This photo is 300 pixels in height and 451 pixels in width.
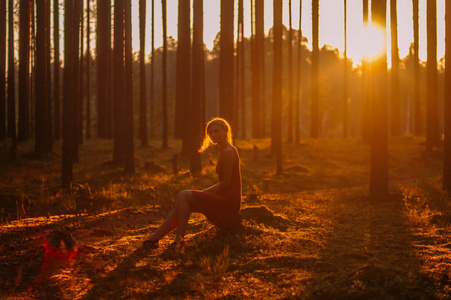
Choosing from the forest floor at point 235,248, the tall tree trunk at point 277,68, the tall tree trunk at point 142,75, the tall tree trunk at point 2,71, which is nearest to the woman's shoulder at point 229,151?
the forest floor at point 235,248

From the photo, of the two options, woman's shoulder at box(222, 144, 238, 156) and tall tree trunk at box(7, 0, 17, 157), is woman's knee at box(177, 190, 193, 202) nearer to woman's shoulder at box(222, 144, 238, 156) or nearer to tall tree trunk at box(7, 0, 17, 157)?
woman's shoulder at box(222, 144, 238, 156)

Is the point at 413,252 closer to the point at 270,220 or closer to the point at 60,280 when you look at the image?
the point at 270,220

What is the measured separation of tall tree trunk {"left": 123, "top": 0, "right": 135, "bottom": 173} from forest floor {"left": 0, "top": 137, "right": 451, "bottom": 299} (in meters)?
2.30

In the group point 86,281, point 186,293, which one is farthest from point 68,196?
point 186,293

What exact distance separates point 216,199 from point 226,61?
435 inches

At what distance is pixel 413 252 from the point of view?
637 cm

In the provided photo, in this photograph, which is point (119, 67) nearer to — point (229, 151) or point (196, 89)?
point (196, 89)

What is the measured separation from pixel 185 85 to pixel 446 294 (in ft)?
55.7

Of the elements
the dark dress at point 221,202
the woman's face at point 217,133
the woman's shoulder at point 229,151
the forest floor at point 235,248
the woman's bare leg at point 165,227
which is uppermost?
the woman's face at point 217,133

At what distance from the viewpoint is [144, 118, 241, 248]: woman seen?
6.44 metres

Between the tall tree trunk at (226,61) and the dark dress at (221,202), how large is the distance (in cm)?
972

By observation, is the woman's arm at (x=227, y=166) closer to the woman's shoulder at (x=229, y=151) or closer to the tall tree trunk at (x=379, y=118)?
the woman's shoulder at (x=229, y=151)

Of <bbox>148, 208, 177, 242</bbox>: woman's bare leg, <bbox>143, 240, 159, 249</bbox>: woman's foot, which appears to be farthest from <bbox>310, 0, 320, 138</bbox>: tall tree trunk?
<bbox>143, 240, 159, 249</bbox>: woman's foot

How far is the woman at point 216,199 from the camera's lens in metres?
6.44
